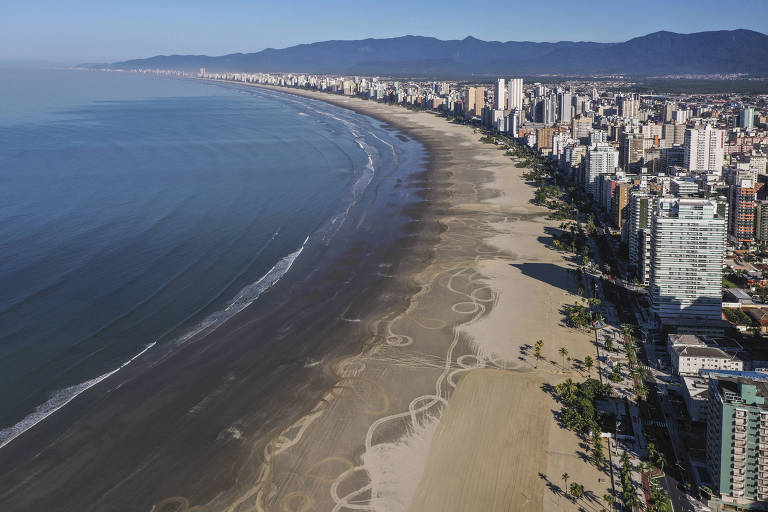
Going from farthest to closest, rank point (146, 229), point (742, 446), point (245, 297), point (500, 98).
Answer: point (500, 98) < point (146, 229) < point (245, 297) < point (742, 446)

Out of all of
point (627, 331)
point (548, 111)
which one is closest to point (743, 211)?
point (627, 331)

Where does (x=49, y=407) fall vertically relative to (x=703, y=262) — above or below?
below

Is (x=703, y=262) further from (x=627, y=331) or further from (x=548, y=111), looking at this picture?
(x=548, y=111)

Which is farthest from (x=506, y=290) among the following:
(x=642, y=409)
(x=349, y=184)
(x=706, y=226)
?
(x=349, y=184)

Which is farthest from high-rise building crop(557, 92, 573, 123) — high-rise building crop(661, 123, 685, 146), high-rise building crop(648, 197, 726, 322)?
high-rise building crop(648, 197, 726, 322)

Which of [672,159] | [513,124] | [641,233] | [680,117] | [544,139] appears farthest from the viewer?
[513,124]

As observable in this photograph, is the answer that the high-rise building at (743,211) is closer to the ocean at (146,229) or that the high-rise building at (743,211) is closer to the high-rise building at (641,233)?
the high-rise building at (641,233)

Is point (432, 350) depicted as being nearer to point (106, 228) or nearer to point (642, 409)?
point (642, 409)
